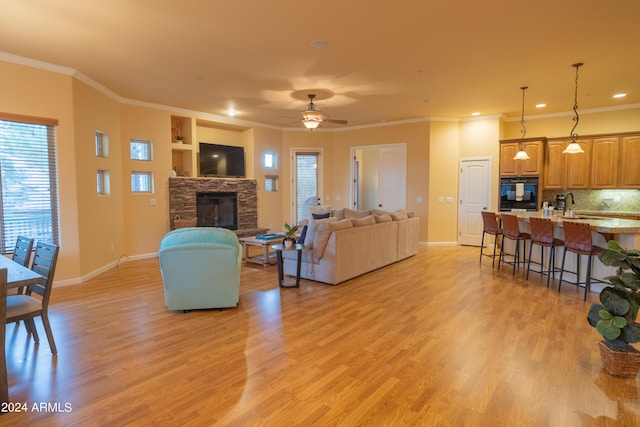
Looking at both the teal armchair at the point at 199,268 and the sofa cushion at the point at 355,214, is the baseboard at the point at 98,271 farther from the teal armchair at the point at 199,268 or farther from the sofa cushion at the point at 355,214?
the sofa cushion at the point at 355,214

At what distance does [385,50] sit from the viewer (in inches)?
167

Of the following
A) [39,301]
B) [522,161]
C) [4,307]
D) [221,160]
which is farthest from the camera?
[221,160]

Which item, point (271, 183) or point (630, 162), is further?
point (271, 183)

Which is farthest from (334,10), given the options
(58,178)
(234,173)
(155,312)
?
(234,173)

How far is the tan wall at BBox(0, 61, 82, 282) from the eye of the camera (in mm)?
4492

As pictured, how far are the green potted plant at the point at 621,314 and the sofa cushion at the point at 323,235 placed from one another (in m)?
3.09

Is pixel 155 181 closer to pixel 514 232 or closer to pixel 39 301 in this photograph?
pixel 39 301

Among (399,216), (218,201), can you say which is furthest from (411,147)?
(218,201)

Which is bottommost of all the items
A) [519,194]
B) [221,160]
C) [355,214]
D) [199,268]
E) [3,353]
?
[3,353]

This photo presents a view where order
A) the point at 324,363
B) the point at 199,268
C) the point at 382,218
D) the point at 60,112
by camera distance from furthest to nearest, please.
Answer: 1. the point at 382,218
2. the point at 60,112
3. the point at 199,268
4. the point at 324,363

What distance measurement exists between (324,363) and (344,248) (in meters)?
2.45

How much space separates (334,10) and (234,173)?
5.86 meters

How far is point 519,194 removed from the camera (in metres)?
7.58

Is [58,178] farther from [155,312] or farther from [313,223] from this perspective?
[313,223]
